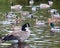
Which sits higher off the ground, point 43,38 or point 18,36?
point 18,36

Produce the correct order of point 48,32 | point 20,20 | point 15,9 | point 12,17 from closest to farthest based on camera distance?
point 48,32 → point 20,20 → point 12,17 → point 15,9

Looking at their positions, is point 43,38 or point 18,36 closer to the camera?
point 18,36

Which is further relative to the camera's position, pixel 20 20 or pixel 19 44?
pixel 20 20

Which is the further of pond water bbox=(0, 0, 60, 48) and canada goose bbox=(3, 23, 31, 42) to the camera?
canada goose bbox=(3, 23, 31, 42)

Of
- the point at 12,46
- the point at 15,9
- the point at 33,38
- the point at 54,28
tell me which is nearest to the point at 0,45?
the point at 12,46

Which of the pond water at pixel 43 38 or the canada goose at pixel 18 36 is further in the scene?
the canada goose at pixel 18 36

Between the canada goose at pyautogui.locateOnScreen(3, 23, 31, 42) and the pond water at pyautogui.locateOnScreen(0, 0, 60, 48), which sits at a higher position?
the canada goose at pyautogui.locateOnScreen(3, 23, 31, 42)

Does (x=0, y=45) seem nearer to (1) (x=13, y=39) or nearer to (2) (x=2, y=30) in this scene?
(1) (x=13, y=39)

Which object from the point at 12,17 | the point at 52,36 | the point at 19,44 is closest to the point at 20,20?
the point at 12,17

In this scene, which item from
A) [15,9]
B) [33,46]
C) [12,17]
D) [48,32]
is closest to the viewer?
[33,46]

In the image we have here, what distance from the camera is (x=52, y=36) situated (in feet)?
53.3

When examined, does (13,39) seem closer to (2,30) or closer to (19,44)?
(19,44)

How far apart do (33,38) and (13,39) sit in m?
1.14

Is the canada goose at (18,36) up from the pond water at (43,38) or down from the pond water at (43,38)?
up
